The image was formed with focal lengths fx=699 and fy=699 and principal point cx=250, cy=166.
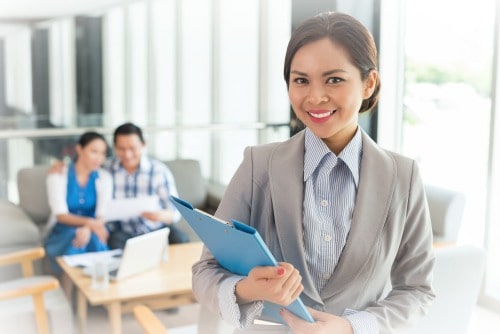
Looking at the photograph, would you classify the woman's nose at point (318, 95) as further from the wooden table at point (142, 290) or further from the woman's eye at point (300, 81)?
the wooden table at point (142, 290)

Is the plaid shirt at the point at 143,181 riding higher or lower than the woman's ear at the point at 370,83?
lower

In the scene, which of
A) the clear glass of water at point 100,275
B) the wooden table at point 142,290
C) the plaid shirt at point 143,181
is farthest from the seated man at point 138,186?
the clear glass of water at point 100,275

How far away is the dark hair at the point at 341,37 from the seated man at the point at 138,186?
2.17 m

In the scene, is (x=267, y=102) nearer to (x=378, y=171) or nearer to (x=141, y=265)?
(x=141, y=265)

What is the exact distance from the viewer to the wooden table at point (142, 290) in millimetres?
2213

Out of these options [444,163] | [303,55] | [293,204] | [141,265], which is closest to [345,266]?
[293,204]

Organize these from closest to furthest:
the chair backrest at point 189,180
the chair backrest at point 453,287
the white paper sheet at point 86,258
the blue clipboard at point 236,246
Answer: the blue clipboard at point 236,246, the chair backrest at point 453,287, the white paper sheet at point 86,258, the chair backrest at point 189,180

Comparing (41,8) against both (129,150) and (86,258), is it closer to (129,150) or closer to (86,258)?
A: (129,150)

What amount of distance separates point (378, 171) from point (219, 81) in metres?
3.39

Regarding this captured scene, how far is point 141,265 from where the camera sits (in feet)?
7.77

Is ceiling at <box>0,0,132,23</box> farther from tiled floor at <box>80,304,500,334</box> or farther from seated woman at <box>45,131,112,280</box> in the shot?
tiled floor at <box>80,304,500,334</box>

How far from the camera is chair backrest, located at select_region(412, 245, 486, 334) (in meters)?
1.45

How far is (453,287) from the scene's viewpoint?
1.46m

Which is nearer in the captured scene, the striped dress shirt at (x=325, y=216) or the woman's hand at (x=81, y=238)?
the striped dress shirt at (x=325, y=216)
